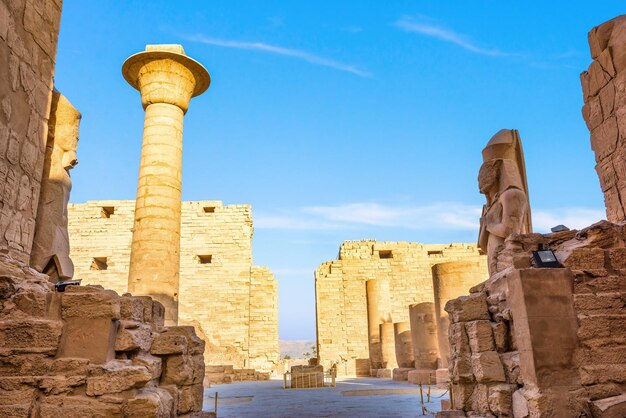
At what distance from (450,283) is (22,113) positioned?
8.62 metres

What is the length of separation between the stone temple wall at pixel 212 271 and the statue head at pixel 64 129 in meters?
14.9

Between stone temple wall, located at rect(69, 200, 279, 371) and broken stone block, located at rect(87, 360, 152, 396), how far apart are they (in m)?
16.4

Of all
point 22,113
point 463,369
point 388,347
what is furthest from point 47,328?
point 388,347

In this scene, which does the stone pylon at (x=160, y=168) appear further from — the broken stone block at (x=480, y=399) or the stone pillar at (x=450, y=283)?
the broken stone block at (x=480, y=399)

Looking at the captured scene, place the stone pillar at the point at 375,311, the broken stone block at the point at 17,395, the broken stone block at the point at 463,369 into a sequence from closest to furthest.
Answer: the broken stone block at the point at 17,395 < the broken stone block at the point at 463,369 < the stone pillar at the point at 375,311

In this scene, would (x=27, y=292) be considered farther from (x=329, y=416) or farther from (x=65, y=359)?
(x=329, y=416)

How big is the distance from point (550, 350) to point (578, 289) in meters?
0.59

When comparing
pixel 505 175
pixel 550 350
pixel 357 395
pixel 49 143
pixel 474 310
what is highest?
pixel 49 143

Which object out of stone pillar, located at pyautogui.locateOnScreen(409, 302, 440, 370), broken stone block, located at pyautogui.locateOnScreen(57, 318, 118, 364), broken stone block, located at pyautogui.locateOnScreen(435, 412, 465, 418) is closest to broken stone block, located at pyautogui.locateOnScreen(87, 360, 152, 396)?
broken stone block, located at pyautogui.locateOnScreen(57, 318, 118, 364)

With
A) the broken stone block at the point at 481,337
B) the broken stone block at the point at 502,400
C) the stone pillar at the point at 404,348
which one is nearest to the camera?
the broken stone block at the point at 502,400

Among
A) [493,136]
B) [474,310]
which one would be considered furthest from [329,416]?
[493,136]

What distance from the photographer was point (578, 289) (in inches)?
157

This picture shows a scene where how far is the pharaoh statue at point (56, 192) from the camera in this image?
5.03 metres

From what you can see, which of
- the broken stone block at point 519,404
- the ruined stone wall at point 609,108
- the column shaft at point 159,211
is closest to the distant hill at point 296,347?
the column shaft at point 159,211
